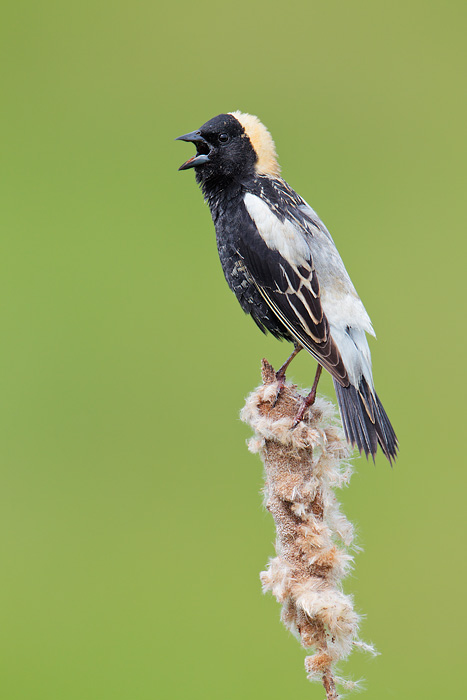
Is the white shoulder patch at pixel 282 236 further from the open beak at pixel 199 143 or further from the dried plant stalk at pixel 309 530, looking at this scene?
the dried plant stalk at pixel 309 530

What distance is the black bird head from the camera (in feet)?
7.86

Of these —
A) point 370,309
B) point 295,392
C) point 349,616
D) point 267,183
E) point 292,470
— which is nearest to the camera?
point 349,616

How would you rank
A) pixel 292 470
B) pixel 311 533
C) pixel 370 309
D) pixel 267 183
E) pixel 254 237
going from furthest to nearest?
1. pixel 370 309
2. pixel 267 183
3. pixel 254 237
4. pixel 292 470
5. pixel 311 533

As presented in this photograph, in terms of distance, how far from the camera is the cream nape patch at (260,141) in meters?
2.44

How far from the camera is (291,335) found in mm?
2270

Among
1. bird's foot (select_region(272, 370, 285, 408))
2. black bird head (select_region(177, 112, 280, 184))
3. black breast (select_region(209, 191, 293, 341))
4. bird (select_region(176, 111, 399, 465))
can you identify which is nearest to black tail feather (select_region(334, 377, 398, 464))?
bird (select_region(176, 111, 399, 465))

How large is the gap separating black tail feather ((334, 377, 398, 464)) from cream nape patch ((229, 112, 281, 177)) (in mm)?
873

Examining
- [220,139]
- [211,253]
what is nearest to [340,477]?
[220,139]

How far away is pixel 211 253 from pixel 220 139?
2690mm

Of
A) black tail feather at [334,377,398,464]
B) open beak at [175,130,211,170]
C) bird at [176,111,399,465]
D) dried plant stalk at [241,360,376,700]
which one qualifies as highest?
open beak at [175,130,211,170]

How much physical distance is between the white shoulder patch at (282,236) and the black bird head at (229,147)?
0.80 feet

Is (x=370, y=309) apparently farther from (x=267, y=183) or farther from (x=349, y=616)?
(x=349, y=616)

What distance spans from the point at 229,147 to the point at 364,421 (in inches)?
41.8

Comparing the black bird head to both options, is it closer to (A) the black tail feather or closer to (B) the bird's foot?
(B) the bird's foot
